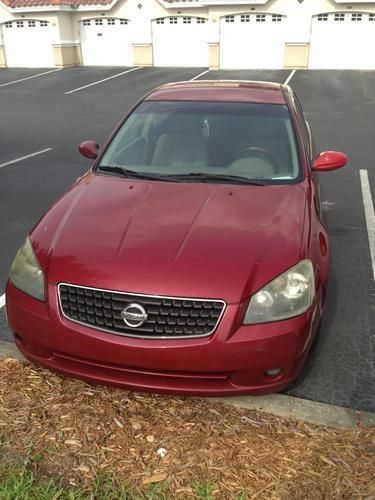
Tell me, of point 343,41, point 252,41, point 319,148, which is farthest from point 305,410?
point 252,41

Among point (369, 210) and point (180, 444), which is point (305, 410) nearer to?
point (180, 444)

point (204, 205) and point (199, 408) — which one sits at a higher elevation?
point (204, 205)

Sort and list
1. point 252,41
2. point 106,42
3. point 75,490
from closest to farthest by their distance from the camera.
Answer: point 75,490, point 252,41, point 106,42

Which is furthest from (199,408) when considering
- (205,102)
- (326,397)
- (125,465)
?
(205,102)

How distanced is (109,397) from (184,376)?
653mm

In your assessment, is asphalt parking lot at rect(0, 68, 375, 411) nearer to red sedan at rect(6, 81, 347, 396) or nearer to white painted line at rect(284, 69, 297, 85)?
white painted line at rect(284, 69, 297, 85)

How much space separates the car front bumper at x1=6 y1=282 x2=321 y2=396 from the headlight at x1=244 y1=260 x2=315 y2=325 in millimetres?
50

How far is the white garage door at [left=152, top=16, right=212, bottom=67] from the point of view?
2509 cm

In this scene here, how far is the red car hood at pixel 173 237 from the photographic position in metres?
2.66

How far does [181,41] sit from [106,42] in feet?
14.3

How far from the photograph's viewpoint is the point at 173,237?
297 cm

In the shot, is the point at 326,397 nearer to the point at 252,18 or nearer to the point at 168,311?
the point at 168,311

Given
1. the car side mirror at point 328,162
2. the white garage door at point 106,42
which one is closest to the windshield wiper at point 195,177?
the car side mirror at point 328,162

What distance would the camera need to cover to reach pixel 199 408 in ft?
9.64
